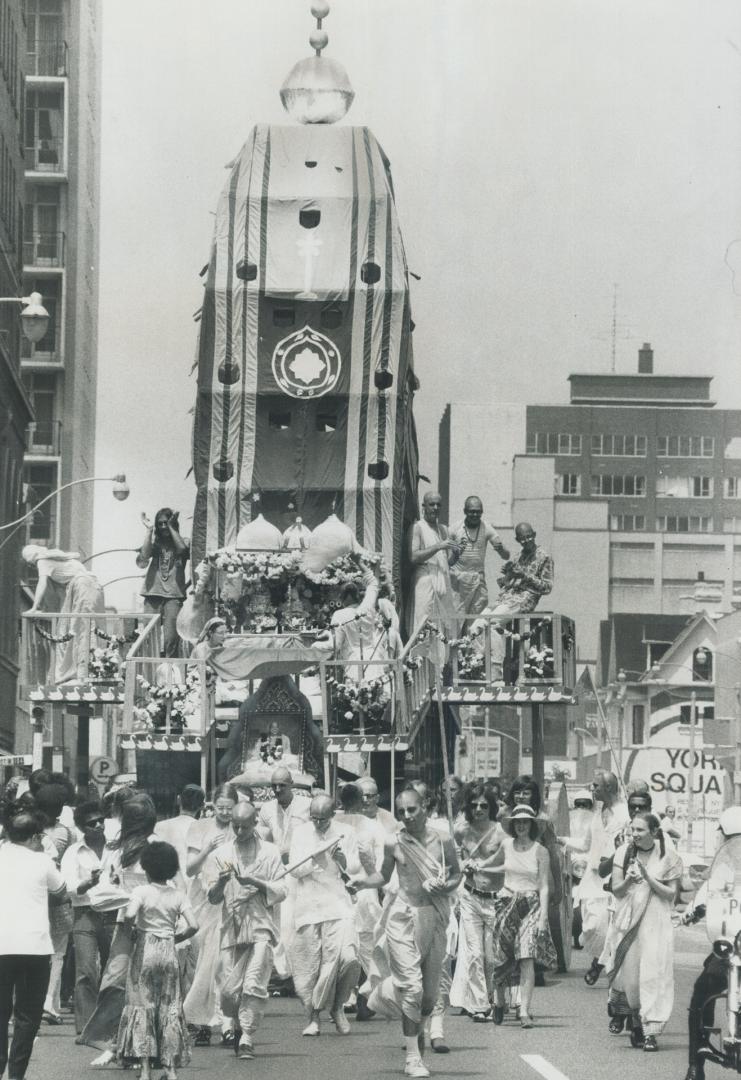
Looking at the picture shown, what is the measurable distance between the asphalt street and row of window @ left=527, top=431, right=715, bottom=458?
111 metres

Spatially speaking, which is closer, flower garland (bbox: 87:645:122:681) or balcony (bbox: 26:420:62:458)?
flower garland (bbox: 87:645:122:681)

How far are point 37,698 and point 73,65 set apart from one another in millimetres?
65900

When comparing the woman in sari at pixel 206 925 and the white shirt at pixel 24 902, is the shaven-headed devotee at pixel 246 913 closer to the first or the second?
the woman in sari at pixel 206 925

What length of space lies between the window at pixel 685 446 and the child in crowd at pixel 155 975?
117134 millimetres

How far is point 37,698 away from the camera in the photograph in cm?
3400

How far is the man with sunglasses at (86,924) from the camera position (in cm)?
1761

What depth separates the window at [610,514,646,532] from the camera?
419 feet

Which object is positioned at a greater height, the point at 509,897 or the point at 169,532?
the point at 169,532

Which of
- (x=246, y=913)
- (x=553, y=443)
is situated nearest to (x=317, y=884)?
(x=246, y=913)

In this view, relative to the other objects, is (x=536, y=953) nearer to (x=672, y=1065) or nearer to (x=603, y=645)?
(x=672, y=1065)

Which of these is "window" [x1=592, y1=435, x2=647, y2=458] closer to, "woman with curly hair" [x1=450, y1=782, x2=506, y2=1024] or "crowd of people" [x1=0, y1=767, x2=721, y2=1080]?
"crowd of people" [x1=0, y1=767, x2=721, y2=1080]

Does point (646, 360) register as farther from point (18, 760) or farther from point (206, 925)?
point (206, 925)

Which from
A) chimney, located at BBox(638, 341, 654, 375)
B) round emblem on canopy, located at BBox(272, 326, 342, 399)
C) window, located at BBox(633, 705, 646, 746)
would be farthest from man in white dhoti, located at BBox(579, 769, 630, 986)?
chimney, located at BBox(638, 341, 654, 375)

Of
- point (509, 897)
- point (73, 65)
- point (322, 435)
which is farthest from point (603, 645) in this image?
point (509, 897)
